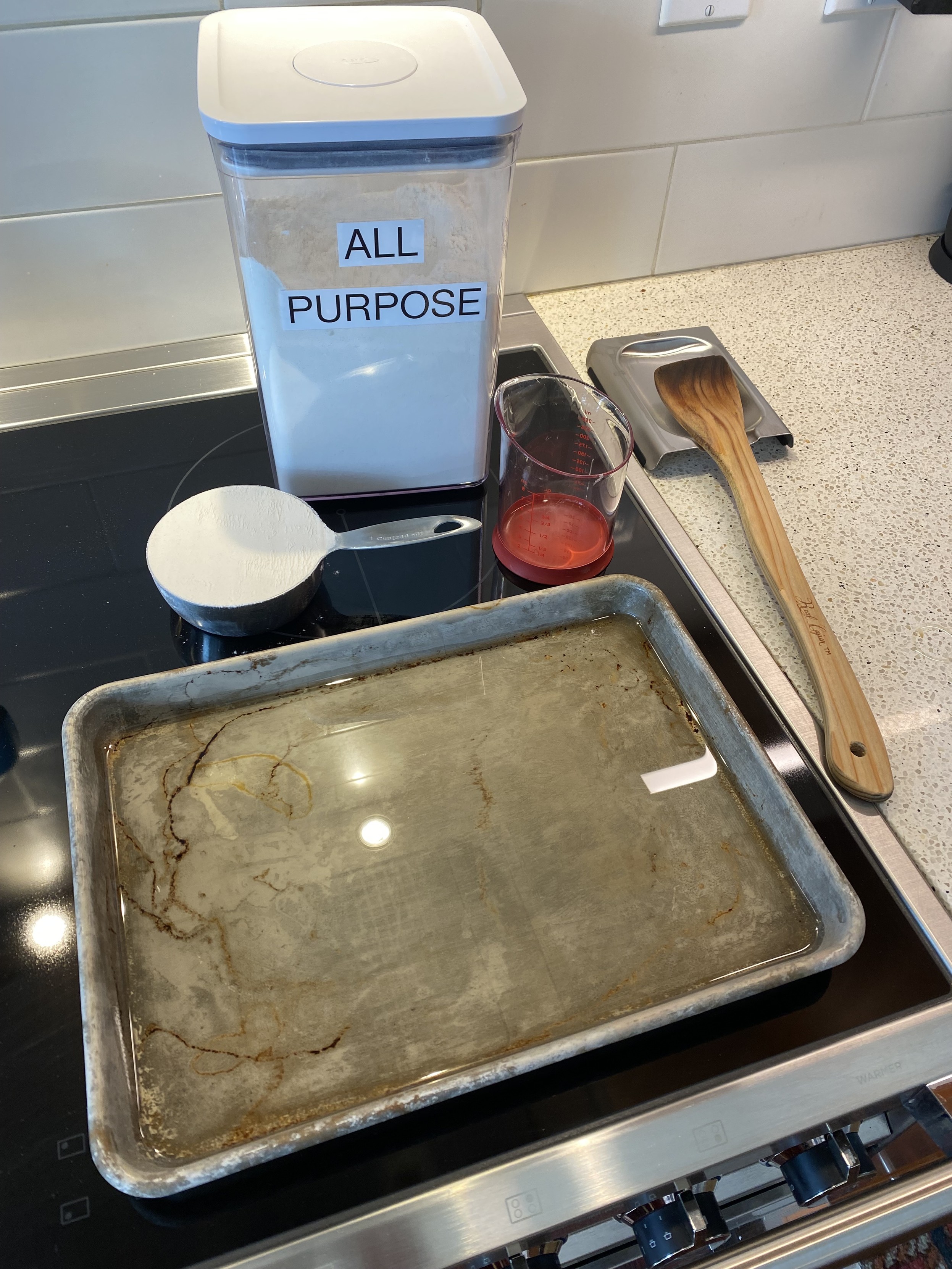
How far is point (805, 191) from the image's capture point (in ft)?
3.09

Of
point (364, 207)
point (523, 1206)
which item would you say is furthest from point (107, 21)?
point (523, 1206)

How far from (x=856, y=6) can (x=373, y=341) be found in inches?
23.9

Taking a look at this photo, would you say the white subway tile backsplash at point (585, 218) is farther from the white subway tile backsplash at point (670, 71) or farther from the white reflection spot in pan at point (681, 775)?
the white reflection spot in pan at point (681, 775)

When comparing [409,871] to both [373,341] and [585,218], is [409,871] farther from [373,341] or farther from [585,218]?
[585,218]

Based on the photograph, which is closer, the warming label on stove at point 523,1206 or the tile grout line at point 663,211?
the warming label on stove at point 523,1206

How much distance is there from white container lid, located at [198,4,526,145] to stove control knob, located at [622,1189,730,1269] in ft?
1.86

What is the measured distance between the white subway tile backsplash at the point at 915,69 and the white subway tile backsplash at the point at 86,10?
64 centimetres

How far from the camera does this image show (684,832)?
1.69 ft

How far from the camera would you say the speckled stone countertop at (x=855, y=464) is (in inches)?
23.5

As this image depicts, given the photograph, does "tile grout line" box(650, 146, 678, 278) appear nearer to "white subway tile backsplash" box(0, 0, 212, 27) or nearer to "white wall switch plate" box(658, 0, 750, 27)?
"white wall switch plate" box(658, 0, 750, 27)

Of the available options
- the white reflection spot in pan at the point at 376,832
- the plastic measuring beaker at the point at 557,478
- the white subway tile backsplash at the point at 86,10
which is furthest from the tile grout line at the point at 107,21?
the white reflection spot in pan at the point at 376,832

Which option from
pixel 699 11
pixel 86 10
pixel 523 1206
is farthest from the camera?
pixel 699 11

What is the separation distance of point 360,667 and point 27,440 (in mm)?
393

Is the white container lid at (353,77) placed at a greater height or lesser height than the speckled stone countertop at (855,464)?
greater
